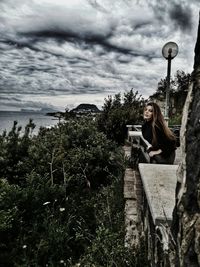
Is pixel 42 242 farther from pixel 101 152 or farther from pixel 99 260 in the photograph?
pixel 101 152

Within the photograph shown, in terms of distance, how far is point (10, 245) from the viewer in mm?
4848

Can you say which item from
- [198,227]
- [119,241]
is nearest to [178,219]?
[198,227]

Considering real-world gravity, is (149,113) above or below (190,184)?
above

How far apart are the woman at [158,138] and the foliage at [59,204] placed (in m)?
0.99

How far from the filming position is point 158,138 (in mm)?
5656

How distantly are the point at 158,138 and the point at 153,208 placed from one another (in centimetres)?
333

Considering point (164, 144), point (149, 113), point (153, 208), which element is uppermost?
point (149, 113)

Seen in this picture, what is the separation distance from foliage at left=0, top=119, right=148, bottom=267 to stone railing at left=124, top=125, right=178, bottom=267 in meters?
0.25

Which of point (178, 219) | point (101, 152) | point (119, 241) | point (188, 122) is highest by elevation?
point (188, 122)

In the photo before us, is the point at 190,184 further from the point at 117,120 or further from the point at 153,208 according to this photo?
the point at 117,120

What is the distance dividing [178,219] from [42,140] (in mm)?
7203

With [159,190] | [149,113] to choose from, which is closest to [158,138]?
[149,113]

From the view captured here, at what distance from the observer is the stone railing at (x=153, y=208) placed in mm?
2248

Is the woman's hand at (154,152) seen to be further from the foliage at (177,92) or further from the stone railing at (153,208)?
the foliage at (177,92)
